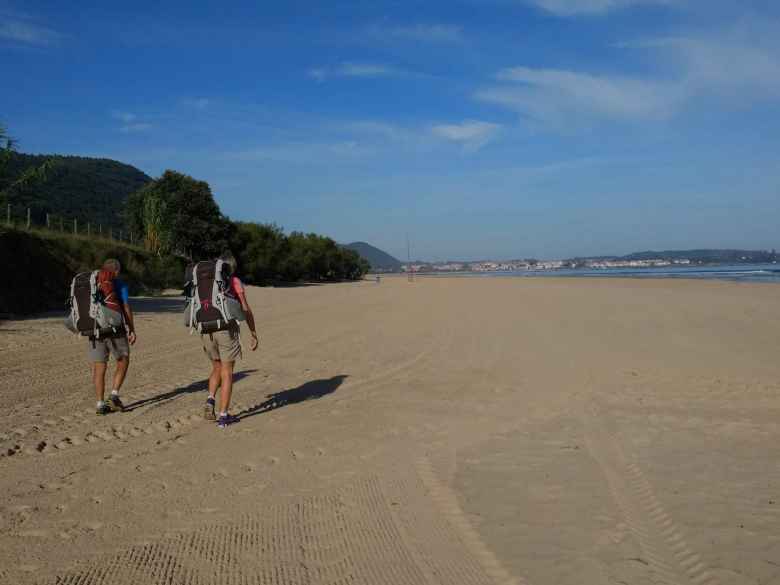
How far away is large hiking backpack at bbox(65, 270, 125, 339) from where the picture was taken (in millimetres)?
7336

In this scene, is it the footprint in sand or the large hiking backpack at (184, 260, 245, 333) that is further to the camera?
the large hiking backpack at (184, 260, 245, 333)

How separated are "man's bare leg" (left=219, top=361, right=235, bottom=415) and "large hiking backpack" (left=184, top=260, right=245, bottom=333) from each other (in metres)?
0.43

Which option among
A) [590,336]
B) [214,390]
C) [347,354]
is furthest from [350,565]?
[590,336]

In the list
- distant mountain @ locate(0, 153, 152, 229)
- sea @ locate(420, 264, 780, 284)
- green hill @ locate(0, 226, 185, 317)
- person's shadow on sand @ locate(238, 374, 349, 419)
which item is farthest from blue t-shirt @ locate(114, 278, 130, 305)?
sea @ locate(420, 264, 780, 284)

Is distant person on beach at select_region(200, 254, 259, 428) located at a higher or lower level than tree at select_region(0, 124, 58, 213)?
lower

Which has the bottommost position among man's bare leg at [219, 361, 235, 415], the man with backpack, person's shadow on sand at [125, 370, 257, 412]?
person's shadow on sand at [125, 370, 257, 412]

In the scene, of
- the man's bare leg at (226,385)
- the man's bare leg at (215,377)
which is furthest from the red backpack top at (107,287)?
the man's bare leg at (226,385)

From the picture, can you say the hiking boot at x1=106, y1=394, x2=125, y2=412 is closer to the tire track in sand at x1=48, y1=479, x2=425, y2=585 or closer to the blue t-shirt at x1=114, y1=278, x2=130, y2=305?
the blue t-shirt at x1=114, y1=278, x2=130, y2=305

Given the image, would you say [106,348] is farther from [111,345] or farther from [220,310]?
[220,310]

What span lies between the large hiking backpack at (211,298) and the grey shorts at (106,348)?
55.6 inches

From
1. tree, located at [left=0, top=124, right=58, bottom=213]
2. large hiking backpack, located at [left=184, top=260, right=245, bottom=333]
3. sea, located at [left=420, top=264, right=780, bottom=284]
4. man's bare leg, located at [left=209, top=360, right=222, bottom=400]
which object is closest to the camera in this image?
large hiking backpack, located at [left=184, top=260, right=245, bottom=333]

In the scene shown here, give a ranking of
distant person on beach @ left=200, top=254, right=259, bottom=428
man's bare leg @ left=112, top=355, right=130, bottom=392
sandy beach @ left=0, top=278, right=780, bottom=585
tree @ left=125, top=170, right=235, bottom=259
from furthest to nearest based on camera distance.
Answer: tree @ left=125, top=170, right=235, bottom=259 < man's bare leg @ left=112, top=355, right=130, bottom=392 < distant person on beach @ left=200, top=254, right=259, bottom=428 < sandy beach @ left=0, top=278, right=780, bottom=585

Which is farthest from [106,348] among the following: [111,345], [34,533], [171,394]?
[34,533]

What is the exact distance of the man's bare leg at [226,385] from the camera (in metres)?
6.81
